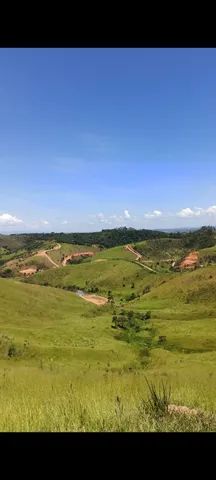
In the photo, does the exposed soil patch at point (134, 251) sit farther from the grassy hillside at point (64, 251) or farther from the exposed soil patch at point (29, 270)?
the exposed soil patch at point (29, 270)

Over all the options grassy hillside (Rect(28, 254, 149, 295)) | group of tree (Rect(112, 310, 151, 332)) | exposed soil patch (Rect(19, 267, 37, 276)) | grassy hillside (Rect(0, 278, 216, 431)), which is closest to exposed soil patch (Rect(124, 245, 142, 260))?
grassy hillside (Rect(28, 254, 149, 295))

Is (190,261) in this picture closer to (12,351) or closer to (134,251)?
(134,251)

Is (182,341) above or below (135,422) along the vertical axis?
below

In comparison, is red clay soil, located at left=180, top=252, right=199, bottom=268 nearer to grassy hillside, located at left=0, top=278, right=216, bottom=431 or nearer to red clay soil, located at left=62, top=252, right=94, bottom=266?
red clay soil, located at left=62, top=252, right=94, bottom=266

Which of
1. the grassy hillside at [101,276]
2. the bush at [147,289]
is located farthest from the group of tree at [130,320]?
the grassy hillside at [101,276]

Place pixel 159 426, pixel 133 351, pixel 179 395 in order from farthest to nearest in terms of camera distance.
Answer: pixel 133 351 → pixel 179 395 → pixel 159 426

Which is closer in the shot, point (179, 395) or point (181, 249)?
point (179, 395)

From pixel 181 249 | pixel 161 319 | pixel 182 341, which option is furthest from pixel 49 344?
pixel 181 249
